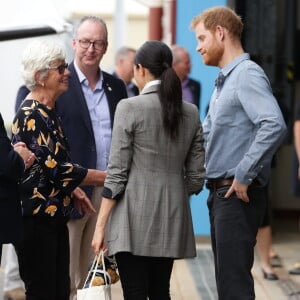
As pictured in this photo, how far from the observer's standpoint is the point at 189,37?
10477 millimetres

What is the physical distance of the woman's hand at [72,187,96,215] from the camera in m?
5.93

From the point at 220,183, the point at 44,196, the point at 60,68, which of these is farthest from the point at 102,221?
the point at 60,68

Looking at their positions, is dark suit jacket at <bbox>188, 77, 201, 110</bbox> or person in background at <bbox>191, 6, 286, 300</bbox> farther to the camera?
dark suit jacket at <bbox>188, 77, 201, 110</bbox>

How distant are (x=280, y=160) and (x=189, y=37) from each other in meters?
2.65

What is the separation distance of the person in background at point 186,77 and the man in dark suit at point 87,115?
295cm

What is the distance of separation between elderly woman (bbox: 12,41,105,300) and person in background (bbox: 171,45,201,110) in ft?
13.3

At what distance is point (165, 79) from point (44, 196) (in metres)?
0.91

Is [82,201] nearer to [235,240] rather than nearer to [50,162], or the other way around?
[50,162]

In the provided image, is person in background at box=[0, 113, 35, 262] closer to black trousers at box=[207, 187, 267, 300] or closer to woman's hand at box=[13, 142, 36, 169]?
woman's hand at box=[13, 142, 36, 169]

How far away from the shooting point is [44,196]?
5.48m

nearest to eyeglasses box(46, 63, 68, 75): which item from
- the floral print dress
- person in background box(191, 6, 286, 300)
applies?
the floral print dress

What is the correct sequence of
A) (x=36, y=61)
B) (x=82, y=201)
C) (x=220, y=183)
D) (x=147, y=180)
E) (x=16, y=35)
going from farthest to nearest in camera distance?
(x=16, y=35), (x=82, y=201), (x=36, y=61), (x=220, y=183), (x=147, y=180)

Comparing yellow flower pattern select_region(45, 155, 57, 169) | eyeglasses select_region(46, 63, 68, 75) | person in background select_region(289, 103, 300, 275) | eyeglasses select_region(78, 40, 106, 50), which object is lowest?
person in background select_region(289, 103, 300, 275)

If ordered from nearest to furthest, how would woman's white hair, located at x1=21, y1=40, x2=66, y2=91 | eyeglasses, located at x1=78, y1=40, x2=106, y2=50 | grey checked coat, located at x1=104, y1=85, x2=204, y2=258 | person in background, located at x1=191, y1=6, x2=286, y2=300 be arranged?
grey checked coat, located at x1=104, y1=85, x2=204, y2=258, person in background, located at x1=191, y1=6, x2=286, y2=300, woman's white hair, located at x1=21, y1=40, x2=66, y2=91, eyeglasses, located at x1=78, y1=40, x2=106, y2=50
